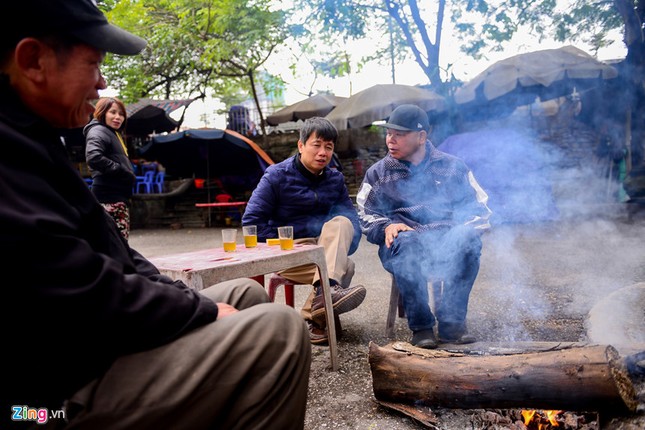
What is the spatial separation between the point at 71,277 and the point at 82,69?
59 cm

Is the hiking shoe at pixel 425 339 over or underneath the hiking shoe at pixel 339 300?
underneath

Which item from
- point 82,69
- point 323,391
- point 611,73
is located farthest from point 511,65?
point 82,69

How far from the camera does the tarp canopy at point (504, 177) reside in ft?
29.2

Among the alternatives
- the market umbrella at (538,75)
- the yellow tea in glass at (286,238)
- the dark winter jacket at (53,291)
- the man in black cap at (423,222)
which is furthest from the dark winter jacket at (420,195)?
the market umbrella at (538,75)

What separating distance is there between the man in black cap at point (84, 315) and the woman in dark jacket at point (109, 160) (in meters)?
3.66

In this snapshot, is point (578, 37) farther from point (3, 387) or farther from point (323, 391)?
point (3, 387)

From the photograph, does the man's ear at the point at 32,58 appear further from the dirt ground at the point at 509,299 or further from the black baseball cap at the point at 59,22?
the dirt ground at the point at 509,299

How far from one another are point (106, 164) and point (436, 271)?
3474 millimetres

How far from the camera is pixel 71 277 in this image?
1.05m

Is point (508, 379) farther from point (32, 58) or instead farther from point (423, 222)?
point (32, 58)

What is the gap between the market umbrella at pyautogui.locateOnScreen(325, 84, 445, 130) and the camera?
1052 cm

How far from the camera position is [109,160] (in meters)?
4.70

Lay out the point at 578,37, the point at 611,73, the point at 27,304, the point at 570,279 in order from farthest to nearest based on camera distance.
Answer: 1. the point at 578,37
2. the point at 611,73
3. the point at 570,279
4. the point at 27,304

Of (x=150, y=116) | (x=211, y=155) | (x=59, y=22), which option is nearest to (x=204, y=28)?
(x=211, y=155)
